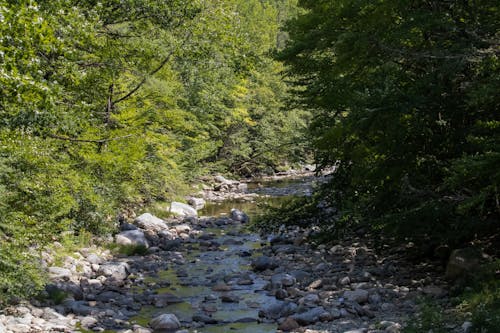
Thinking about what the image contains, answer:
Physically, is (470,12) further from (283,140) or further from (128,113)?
(283,140)

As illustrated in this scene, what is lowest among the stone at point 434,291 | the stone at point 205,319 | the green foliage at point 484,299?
the stone at point 205,319

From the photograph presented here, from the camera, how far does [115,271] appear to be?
38.8ft

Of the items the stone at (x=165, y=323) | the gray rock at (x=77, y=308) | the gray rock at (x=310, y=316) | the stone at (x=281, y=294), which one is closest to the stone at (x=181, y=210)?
the stone at (x=281, y=294)

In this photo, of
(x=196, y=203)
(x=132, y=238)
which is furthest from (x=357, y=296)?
(x=196, y=203)

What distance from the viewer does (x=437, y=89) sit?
7.73 meters

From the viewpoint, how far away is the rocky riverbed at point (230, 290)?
8.30m

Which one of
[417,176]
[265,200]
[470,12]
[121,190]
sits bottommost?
[265,200]

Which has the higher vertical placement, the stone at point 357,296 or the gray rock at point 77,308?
the stone at point 357,296

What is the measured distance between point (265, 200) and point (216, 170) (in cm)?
870

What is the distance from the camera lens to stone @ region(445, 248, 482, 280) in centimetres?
813

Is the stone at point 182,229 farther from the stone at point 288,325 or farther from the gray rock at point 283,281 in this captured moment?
the stone at point 288,325

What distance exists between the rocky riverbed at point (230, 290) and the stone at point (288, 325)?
2 cm

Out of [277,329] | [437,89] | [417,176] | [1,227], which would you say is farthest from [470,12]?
[1,227]

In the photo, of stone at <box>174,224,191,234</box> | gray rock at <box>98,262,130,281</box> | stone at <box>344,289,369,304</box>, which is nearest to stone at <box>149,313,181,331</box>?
stone at <box>344,289,369,304</box>
